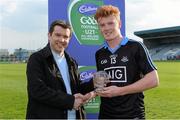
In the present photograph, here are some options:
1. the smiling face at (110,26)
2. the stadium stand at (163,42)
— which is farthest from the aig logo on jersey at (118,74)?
the stadium stand at (163,42)

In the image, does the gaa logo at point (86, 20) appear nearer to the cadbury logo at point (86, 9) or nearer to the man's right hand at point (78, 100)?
the cadbury logo at point (86, 9)

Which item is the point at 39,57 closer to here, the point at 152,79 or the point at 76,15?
the point at 152,79

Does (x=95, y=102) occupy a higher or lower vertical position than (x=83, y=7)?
lower

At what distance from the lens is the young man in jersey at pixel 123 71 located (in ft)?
10.7

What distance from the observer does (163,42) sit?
267 feet

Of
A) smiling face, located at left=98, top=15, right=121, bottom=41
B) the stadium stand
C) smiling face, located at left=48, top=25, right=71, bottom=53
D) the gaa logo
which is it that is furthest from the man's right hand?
the stadium stand

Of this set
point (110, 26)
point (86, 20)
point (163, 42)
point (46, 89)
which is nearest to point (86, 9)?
point (86, 20)

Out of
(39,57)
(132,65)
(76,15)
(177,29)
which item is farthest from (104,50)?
(177,29)

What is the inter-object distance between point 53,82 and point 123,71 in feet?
2.02

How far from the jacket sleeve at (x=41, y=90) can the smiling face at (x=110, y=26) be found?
612 mm

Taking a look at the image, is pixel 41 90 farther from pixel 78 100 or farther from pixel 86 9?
pixel 86 9

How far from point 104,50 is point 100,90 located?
0.41m

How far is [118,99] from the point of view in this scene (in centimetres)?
333

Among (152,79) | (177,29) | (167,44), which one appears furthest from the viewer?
(167,44)
